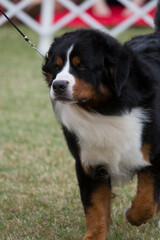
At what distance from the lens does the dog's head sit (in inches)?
125

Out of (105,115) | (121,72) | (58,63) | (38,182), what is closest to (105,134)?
(105,115)

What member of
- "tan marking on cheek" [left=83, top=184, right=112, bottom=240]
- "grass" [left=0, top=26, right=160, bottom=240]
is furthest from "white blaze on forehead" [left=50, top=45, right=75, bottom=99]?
"grass" [left=0, top=26, right=160, bottom=240]

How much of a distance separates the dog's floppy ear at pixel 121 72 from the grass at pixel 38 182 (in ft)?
3.83

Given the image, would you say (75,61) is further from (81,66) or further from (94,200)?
(94,200)

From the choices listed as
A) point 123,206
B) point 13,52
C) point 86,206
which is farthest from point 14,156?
point 13,52

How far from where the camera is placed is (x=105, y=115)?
334 centimetres

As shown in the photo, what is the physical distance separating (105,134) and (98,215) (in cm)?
56

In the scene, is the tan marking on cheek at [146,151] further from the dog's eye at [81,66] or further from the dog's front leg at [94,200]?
the dog's eye at [81,66]

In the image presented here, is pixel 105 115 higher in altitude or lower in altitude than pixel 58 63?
lower

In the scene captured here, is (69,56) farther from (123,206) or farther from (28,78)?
(28,78)

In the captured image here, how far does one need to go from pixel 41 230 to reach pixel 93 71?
134cm

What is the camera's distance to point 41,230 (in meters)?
3.89

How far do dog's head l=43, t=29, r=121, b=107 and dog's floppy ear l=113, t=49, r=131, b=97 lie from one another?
0.04 m

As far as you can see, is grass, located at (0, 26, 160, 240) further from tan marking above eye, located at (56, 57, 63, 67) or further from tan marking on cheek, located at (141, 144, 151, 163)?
tan marking above eye, located at (56, 57, 63, 67)
